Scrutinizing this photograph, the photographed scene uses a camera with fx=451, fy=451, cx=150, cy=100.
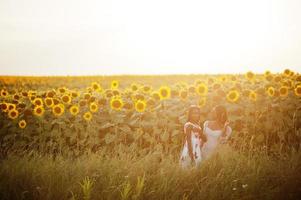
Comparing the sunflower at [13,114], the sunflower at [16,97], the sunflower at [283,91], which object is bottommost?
the sunflower at [13,114]

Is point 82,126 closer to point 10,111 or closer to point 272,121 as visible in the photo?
point 10,111

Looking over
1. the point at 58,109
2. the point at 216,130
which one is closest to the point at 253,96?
the point at 216,130

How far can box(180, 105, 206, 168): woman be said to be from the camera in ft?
21.6

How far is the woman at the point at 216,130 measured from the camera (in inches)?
271

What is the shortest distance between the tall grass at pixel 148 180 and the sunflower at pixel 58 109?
1959 mm

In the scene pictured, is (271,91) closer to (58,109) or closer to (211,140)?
(211,140)

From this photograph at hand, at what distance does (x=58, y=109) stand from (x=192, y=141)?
271cm

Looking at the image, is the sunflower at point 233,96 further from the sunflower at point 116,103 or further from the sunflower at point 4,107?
the sunflower at point 4,107

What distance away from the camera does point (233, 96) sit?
314 inches

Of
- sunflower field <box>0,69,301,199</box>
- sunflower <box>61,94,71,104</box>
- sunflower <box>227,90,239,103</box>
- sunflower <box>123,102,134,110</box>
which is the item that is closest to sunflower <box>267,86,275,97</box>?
sunflower field <box>0,69,301,199</box>

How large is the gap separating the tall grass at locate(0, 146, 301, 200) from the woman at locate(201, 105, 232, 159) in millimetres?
688

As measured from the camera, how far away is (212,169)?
5895 mm

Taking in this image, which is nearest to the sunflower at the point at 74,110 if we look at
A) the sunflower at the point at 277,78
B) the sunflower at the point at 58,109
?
the sunflower at the point at 58,109

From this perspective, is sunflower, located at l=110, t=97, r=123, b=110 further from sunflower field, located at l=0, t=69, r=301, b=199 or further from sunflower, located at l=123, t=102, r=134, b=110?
sunflower, located at l=123, t=102, r=134, b=110
